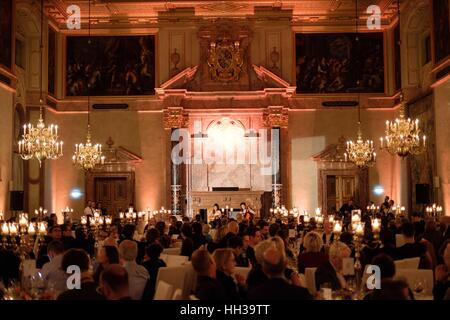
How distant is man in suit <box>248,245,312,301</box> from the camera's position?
566 centimetres

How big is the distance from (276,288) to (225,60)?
23.6 meters

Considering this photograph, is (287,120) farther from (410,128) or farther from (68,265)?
(68,265)

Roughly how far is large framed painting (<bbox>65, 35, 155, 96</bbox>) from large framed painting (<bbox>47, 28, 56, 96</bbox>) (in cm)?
71

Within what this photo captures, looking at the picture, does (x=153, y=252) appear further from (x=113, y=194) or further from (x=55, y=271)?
(x=113, y=194)

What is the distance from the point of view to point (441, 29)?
21.7m

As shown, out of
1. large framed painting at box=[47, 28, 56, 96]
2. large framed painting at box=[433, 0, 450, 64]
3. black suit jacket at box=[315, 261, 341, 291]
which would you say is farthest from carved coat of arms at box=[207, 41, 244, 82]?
black suit jacket at box=[315, 261, 341, 291]

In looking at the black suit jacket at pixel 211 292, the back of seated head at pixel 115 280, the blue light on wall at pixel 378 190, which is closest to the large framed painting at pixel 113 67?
the blue light on wall at pixel 378 190

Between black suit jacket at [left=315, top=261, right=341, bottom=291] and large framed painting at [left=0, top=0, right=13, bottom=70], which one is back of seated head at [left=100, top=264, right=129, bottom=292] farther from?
large framed painting at [left=0, top=0, right=13, bottom=70]

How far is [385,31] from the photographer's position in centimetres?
2925

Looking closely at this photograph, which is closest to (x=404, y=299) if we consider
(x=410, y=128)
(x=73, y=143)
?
(x=410, y=128)

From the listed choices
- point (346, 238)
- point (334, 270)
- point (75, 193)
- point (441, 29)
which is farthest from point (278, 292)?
point (75, 193)

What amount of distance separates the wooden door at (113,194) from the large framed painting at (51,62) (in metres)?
4.38

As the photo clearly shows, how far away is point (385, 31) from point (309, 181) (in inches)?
295

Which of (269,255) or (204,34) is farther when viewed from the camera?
(204,34)
